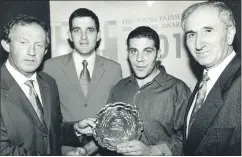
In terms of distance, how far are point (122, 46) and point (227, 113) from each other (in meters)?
2.57

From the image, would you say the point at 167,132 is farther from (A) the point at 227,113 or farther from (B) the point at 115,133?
(A) the point at 227,113

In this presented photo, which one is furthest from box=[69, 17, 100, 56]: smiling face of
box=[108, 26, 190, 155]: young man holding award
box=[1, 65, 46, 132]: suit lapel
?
box=[1, 65, 46, 132]: suit lapel

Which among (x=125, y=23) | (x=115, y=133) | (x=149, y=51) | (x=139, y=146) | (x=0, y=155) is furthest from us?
(x=125, y=23)

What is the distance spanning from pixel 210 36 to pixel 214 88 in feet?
1.35

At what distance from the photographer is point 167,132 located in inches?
102

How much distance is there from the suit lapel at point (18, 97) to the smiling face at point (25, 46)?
0.44 ft

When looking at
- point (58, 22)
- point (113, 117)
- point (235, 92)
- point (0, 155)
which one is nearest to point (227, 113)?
point (235, 92)

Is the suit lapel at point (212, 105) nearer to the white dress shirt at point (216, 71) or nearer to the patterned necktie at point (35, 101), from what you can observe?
the white dress shirt at point (216, 71)

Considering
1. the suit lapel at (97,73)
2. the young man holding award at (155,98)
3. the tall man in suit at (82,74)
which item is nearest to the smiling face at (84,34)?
the tall man in suit at (82,74)

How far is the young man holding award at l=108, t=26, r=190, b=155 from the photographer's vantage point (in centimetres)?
256

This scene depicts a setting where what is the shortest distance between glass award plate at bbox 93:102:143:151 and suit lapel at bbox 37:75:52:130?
17.1 inches

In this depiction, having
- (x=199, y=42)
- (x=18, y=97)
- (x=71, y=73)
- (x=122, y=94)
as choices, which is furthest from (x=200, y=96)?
(x=71, y=73)

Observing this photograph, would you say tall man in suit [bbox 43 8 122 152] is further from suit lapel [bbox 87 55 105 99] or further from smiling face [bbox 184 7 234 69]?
smiling face [bbox 184 7 234 69]

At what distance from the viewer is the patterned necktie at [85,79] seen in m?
3.22
